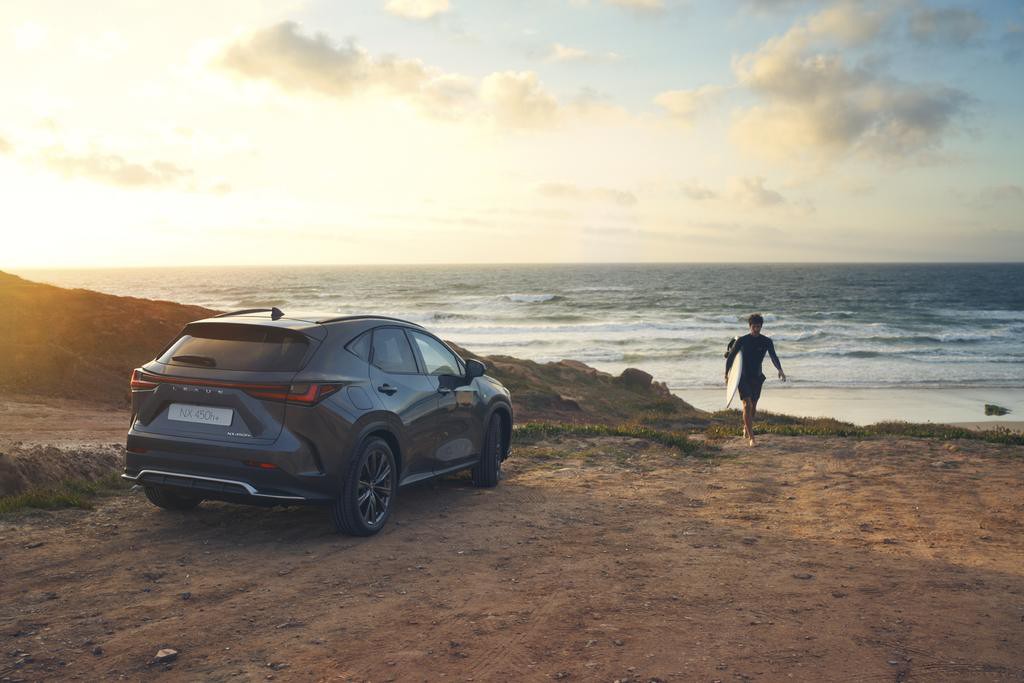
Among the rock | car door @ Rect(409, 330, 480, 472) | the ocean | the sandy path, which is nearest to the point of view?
car door @ Rect(409, 330, 480, 472)

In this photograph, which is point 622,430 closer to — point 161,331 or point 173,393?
point 173,393

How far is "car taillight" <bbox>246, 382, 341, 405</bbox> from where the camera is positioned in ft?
19.2

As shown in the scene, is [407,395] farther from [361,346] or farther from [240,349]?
[240,349]

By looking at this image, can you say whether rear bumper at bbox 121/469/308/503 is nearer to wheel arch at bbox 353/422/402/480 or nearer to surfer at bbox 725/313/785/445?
wheel arch at bbox 353/422/402/480

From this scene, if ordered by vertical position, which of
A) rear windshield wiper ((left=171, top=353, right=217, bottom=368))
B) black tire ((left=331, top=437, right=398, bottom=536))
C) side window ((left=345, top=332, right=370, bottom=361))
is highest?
side window ((left=345, top=332, right=370, bottom=361))

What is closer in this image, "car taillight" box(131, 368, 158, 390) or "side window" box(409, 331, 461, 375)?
"car taillight" box(131, 368, 158, 390)

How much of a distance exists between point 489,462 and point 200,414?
133 inches

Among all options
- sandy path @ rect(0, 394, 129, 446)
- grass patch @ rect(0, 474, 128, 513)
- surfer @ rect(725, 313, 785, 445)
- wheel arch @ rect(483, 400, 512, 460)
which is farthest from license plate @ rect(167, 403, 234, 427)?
surfer @ rect(725, 313, 785, 445)

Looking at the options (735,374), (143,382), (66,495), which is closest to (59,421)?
(66,495)

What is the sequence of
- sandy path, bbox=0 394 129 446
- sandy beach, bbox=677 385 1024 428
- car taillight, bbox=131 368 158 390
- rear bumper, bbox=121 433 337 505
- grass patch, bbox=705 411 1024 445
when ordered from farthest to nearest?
sandy beach, bbox=677 385 1024 428
grass patch, bbox=705 411 1024 445
sandy path, bbox=0 394 129 446
car taillight, bbox=131 368 158 390
rear bumper, bbox=121 433 337 505

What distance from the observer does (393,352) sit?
7.10 metres

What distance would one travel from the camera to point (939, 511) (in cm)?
761

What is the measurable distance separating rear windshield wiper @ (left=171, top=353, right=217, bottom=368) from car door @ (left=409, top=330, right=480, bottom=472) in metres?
1.93

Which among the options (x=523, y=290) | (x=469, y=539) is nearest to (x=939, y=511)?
(x=469, y=539)
